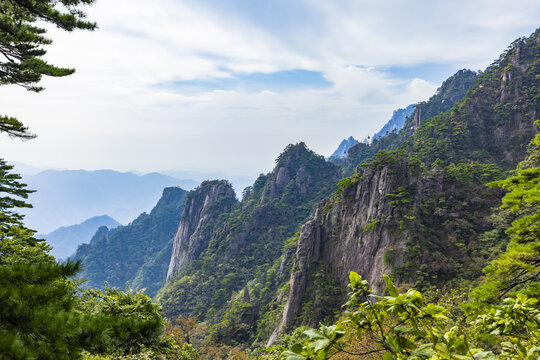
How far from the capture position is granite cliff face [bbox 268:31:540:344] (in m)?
25.2

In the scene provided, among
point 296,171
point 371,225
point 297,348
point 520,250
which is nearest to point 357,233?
point 371,225

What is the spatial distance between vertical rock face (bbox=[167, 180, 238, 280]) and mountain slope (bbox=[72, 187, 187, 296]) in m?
21.0

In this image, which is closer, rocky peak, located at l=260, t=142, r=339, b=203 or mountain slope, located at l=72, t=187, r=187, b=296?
rocky peak, located at l=260, t=142, r=339, b=203

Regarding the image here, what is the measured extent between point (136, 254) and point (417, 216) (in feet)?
377

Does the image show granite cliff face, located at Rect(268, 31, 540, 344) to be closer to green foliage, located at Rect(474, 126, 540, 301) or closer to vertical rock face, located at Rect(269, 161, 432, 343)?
vertical rock face, located at Rect(269, 161, 432, 343)

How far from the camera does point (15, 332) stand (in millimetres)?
2715

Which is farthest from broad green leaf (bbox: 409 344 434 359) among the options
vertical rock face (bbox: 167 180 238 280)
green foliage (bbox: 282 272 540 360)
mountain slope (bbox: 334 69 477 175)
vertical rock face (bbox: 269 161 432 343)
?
mountain slope (bbox: 334 69 477 175)

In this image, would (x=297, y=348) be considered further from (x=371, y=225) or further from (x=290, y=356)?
(x=371, y=225)

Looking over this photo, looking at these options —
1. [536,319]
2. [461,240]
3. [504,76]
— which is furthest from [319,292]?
[504,76]

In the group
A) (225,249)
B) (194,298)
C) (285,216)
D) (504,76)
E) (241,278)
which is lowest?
(194,298)

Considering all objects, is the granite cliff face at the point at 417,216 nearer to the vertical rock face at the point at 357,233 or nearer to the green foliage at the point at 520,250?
the vertical rock face at the point at 357,233

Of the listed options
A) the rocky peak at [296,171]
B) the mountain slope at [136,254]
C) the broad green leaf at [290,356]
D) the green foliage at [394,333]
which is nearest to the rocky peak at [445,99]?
the rocky peak at [296,171]

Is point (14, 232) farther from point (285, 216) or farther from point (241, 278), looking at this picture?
point (285, 216)

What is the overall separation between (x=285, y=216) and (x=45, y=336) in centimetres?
6357
